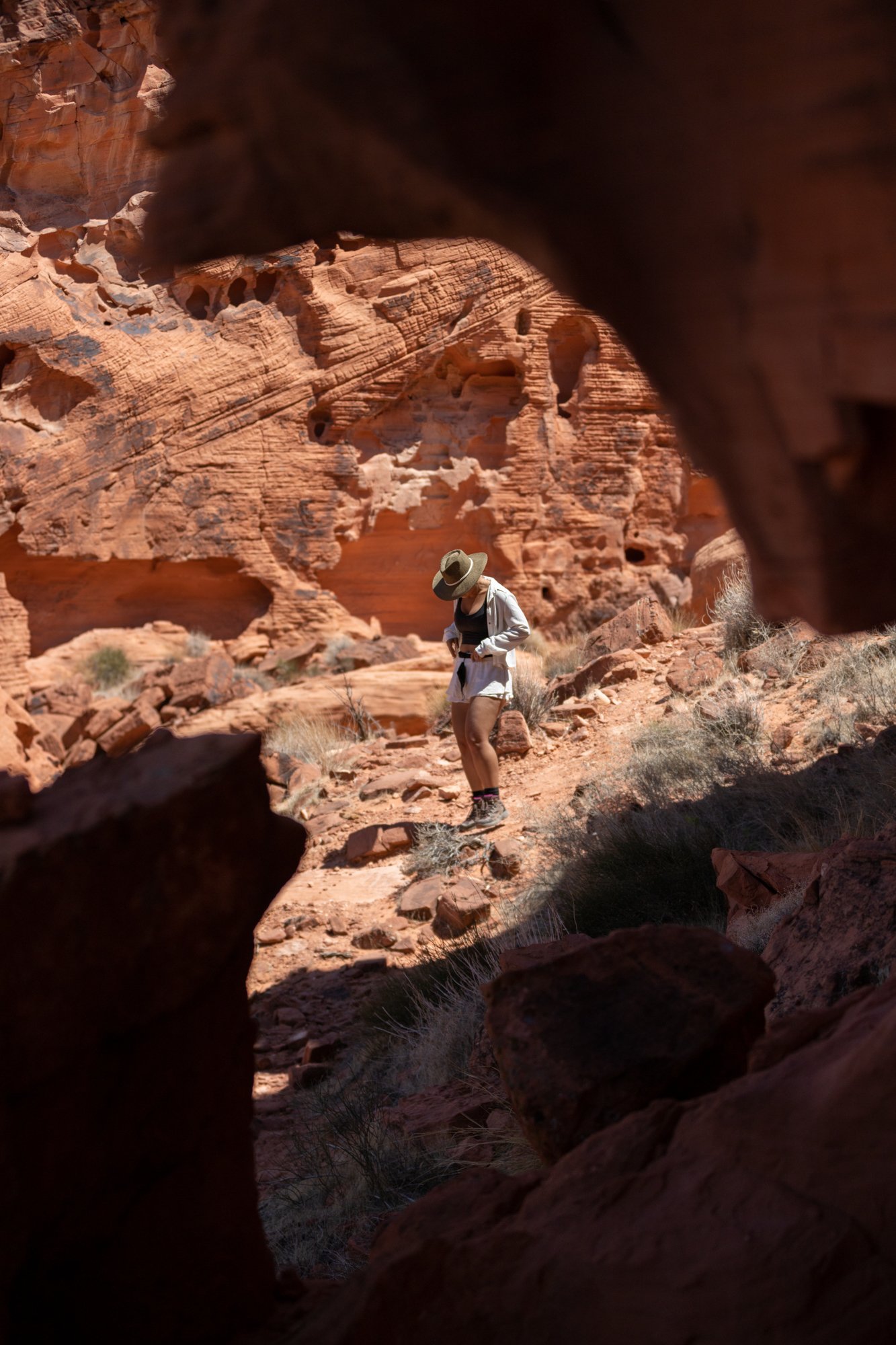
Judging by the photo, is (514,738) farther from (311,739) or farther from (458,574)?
(311,739)

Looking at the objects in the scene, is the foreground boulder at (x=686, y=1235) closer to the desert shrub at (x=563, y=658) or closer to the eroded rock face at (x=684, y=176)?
the eroded rock face at (x=684, y=176)

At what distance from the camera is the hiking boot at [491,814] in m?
7.55

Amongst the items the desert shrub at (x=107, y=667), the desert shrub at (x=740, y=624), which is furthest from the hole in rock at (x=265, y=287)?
the desert shrub at (x=740, y=624)

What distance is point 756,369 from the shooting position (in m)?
1.35

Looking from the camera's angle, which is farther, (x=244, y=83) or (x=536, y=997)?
(x=536, y=997)

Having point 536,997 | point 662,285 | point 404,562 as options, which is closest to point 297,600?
point 404,562

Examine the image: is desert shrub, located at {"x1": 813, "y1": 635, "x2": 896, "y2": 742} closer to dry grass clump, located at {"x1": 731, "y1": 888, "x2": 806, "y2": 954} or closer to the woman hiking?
the woman hiking

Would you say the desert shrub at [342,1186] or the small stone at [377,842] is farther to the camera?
the small stone at [377,842]

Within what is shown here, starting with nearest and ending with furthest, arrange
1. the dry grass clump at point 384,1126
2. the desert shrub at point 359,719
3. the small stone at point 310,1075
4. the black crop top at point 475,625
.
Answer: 1. the dry grass clump at point 384,1126
2. the small stone at point 310,1075
3. the black crop top at point 475,625
4. the desert shrub at point 359,719

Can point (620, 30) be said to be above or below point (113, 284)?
below

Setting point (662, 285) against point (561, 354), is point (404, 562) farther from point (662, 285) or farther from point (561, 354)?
point (662, 285)

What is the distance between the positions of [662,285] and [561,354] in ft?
44.8

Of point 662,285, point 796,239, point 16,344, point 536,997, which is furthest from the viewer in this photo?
point 16,344

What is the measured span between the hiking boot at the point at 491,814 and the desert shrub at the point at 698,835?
130 cm
